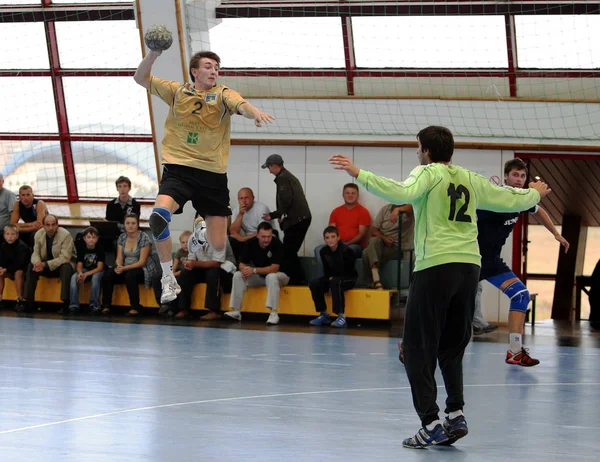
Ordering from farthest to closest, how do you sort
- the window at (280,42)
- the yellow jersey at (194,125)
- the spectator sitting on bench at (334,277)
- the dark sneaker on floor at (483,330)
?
1. the window at (280,42)
2. the spectator sitting on bench at (334,277)
3. the dark sneaker on floor at (483,330)
4. the yellow jersey at (194,125)

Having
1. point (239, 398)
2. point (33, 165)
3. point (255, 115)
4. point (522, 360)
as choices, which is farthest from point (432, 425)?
point (33, 165)

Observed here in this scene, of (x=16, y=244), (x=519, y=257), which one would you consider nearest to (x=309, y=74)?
(x=519, y=257)

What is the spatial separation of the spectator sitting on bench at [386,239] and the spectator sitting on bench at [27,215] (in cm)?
486

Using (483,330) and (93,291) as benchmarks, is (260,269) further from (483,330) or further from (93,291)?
(483,330)

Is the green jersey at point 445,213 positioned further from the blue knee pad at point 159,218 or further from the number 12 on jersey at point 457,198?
the blue knee pad at point 159,218

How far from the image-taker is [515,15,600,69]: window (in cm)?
1248

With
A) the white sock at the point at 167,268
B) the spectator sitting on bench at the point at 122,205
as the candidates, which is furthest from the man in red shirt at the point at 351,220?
the white sock at the point at 167,268

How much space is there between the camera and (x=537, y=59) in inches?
510

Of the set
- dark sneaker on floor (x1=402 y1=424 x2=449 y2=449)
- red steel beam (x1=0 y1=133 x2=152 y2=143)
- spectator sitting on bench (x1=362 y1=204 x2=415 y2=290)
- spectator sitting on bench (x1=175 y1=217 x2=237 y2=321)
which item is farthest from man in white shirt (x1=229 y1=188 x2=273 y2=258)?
Result: dark sneaker on floor (x1=402 y1=424 x2=449 y2=449)

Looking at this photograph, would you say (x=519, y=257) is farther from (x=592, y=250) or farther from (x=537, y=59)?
(x=592, y=250)

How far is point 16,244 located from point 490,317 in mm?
6788

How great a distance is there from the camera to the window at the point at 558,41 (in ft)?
40.9

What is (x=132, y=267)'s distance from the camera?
492 inches

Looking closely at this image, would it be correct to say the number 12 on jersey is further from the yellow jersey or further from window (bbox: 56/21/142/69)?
window (bbox: 56/21/142/69)
